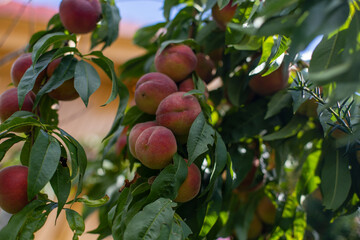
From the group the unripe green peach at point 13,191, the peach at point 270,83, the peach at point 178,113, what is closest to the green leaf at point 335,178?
the peach at point 270,83

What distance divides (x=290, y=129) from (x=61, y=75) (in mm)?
446

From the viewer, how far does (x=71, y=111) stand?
1.71m

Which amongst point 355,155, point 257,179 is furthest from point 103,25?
point 355,155

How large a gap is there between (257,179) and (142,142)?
0.37 metres

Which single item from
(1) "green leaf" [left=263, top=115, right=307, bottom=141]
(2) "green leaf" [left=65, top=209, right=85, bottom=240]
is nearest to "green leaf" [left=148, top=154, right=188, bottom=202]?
(2) "green leaf" [left=65, top=209, right=85, bottom=240]

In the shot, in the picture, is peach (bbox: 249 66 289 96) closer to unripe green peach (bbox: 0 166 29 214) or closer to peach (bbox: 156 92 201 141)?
peach (bbox: 156 92 201 141)

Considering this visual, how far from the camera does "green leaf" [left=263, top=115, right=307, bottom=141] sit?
30.2 inches

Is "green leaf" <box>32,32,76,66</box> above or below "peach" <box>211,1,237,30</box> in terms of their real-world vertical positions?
above

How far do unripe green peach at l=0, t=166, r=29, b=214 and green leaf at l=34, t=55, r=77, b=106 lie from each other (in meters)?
0.13

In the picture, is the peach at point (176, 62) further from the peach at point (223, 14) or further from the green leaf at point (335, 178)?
the green leaf at point (335, 178)

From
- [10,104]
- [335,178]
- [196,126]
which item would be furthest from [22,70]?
[335,178]

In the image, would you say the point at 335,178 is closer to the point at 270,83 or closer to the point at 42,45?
the point at 270,83

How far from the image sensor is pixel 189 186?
2.10 feet

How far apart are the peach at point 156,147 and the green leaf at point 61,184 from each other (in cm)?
Result: 12
